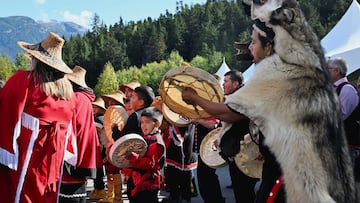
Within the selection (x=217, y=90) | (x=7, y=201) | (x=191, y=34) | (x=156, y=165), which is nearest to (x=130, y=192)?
(x=156, y=165)

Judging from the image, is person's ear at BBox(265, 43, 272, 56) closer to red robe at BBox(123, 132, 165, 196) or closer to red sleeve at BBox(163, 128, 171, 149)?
red robe at BBox(123, 132, 165, 196)

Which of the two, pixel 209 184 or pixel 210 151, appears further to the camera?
pixel 209 184

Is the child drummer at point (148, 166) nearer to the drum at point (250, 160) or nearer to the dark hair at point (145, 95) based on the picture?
the dark hair at point (145, 95)

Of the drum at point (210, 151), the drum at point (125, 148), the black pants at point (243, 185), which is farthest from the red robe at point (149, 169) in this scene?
the black pants at point (243, 185)

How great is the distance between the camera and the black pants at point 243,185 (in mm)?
5340

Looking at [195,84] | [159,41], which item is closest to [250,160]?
[195,84]

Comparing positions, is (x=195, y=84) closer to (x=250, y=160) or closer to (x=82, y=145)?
(x=250, y=160)

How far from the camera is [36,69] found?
3.83 m

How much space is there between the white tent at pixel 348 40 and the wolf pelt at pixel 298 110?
733 cm

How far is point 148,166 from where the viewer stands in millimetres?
5246

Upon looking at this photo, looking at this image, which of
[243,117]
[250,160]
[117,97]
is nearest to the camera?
[243,117]

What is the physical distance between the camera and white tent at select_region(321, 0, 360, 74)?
31.3 feet

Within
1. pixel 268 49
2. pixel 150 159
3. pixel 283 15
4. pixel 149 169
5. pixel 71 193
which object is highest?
pixel 283 15

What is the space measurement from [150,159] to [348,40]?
6.70m
